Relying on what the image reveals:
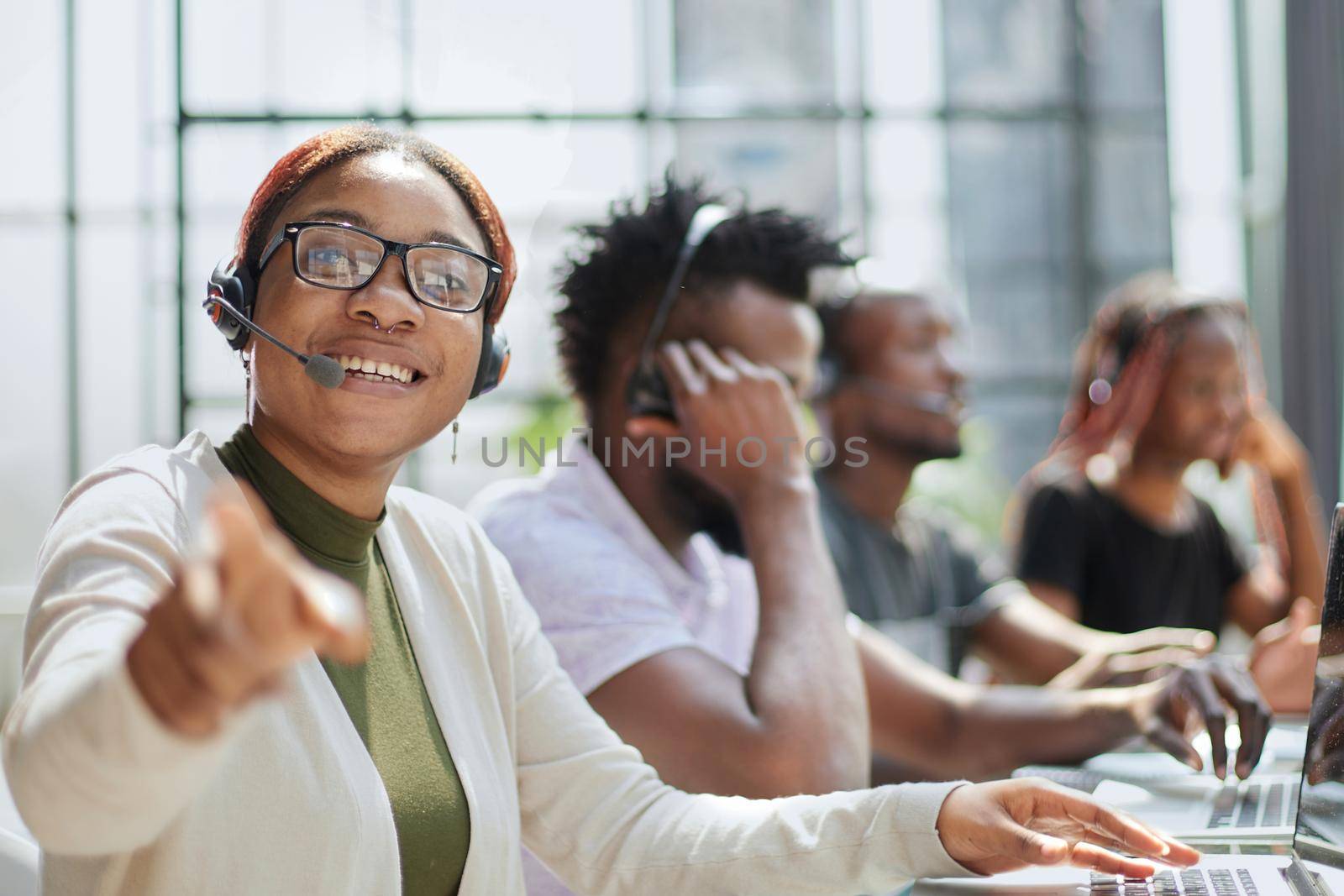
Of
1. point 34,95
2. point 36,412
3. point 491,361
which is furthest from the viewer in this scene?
point 36,412

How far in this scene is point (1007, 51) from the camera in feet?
17.8

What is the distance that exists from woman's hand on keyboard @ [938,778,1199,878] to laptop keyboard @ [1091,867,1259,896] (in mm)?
25

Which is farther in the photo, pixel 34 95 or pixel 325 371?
pixel 34 95

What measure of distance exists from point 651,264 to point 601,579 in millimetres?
481

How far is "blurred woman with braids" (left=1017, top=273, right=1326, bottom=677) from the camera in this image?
247cm

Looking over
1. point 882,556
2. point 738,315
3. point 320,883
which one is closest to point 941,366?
point 882,556

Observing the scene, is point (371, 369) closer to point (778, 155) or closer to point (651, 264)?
point (651, 264)

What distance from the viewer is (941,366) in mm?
2543

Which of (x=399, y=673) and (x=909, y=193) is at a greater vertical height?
(x=909, y=193)

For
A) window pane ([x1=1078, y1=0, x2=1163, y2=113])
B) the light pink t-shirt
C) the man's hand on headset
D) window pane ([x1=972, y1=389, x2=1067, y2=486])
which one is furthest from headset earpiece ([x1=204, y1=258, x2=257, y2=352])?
window pane ([x1=1078, y1=0, x2=1163, y2=113])

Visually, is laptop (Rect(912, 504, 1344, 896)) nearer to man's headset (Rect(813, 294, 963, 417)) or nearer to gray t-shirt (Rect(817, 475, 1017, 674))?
gray t-shirt (Rect(817, 475, 1017, 674))

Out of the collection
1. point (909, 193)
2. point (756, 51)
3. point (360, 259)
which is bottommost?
point (360, 259)

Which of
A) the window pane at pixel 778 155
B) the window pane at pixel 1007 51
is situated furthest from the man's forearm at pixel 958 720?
the window pane at pixel 1007 51

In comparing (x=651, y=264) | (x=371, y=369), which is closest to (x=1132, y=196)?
(x=651, y=264)
